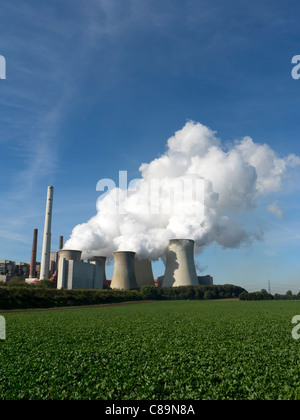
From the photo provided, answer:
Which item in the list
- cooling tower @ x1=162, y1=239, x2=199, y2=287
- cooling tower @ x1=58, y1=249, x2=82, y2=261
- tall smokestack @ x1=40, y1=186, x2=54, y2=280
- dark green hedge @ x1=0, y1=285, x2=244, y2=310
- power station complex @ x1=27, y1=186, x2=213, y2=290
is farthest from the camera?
tall smokestack @ x1=40, y1=186, x2=54, y2=280

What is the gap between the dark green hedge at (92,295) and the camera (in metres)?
38.3

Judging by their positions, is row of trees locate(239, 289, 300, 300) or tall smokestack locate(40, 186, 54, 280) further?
row of trees locate(239, 289, 300, 300)

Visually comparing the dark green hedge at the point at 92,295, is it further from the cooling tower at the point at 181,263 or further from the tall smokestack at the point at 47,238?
the tall smokestack at the point at 47,238

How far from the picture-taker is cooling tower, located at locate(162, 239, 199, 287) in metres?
58.1

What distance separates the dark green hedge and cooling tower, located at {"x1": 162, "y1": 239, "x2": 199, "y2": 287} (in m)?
4.92

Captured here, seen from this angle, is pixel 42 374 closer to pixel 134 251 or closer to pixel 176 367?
pixel 176 367

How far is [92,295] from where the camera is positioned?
5106 centimetres

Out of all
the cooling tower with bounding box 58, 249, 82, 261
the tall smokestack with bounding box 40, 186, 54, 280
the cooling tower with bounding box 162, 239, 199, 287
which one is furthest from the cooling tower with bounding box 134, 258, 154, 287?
the tall smokestack with bounding box 40, 186, 54, 280

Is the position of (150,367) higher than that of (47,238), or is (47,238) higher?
(47,238)

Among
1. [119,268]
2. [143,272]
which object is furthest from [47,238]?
[143,272]

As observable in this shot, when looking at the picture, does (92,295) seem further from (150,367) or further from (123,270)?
(150,367)

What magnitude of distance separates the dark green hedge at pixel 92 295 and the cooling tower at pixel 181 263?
4.92 m

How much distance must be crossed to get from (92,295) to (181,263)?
1648cm

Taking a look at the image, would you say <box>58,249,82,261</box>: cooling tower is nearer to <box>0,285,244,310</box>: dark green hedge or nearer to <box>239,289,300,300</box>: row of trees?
<box>0,285,244,310</box>: dark green hedge
